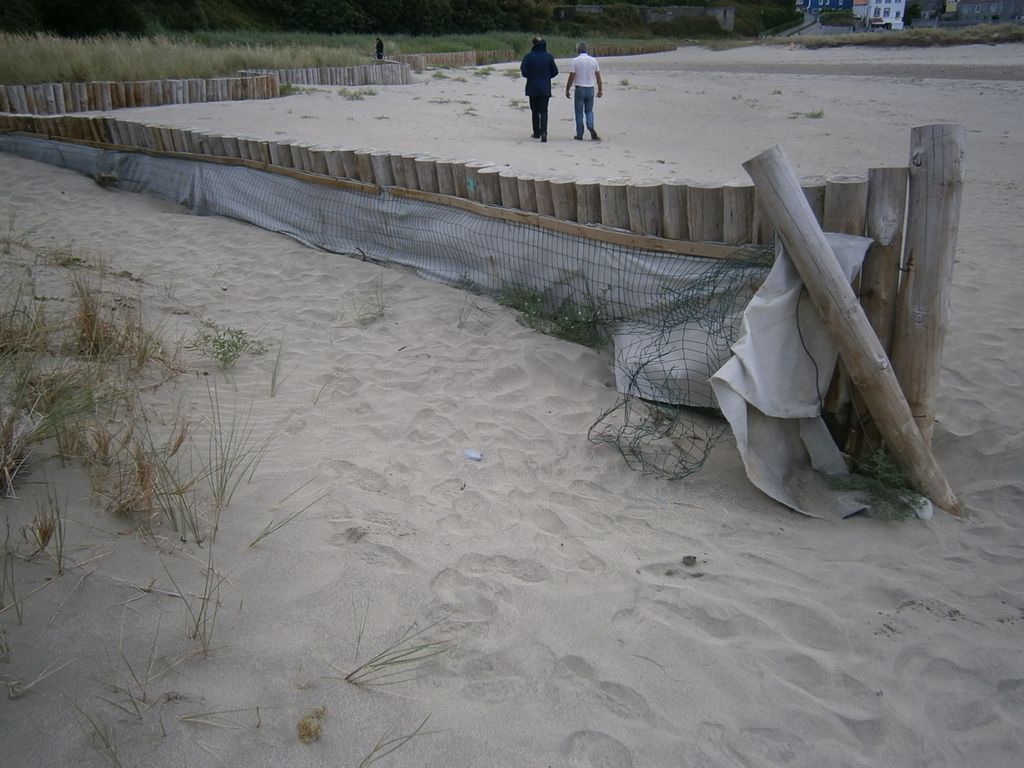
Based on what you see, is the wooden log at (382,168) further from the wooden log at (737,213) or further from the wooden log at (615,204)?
the wooden log at (737,213)

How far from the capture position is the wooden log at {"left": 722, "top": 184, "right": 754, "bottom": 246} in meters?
4.35

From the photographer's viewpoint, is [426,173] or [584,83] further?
[584,83]

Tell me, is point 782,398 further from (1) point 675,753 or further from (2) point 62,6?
(2) point 62,6

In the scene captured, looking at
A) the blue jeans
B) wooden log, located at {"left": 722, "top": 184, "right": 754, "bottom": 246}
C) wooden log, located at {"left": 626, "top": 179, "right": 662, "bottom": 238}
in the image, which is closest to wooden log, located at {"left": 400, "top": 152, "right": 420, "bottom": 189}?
wooden log, located at {"left": 626, "top": 179, "right": 662, "bottom": 238}

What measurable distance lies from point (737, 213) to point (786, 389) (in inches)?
47.4

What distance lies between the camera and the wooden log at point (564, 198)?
17.5ft

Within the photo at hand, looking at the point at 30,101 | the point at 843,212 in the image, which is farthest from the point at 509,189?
the point at 30,101

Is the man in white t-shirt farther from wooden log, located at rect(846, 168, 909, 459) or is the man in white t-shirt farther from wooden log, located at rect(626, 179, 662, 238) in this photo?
A: wooden log, located at rect(846, 168, 909, 459)

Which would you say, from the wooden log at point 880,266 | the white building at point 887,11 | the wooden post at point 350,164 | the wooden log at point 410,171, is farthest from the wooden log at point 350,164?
the white building at point 887,11

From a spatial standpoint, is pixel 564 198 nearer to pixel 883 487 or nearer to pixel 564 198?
pixel 564 198

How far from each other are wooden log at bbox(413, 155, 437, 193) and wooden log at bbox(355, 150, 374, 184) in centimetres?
57

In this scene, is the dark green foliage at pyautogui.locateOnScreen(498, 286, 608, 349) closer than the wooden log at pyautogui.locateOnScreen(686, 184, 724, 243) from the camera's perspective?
No

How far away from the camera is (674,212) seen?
476 cm

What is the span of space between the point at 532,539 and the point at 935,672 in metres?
1.57
